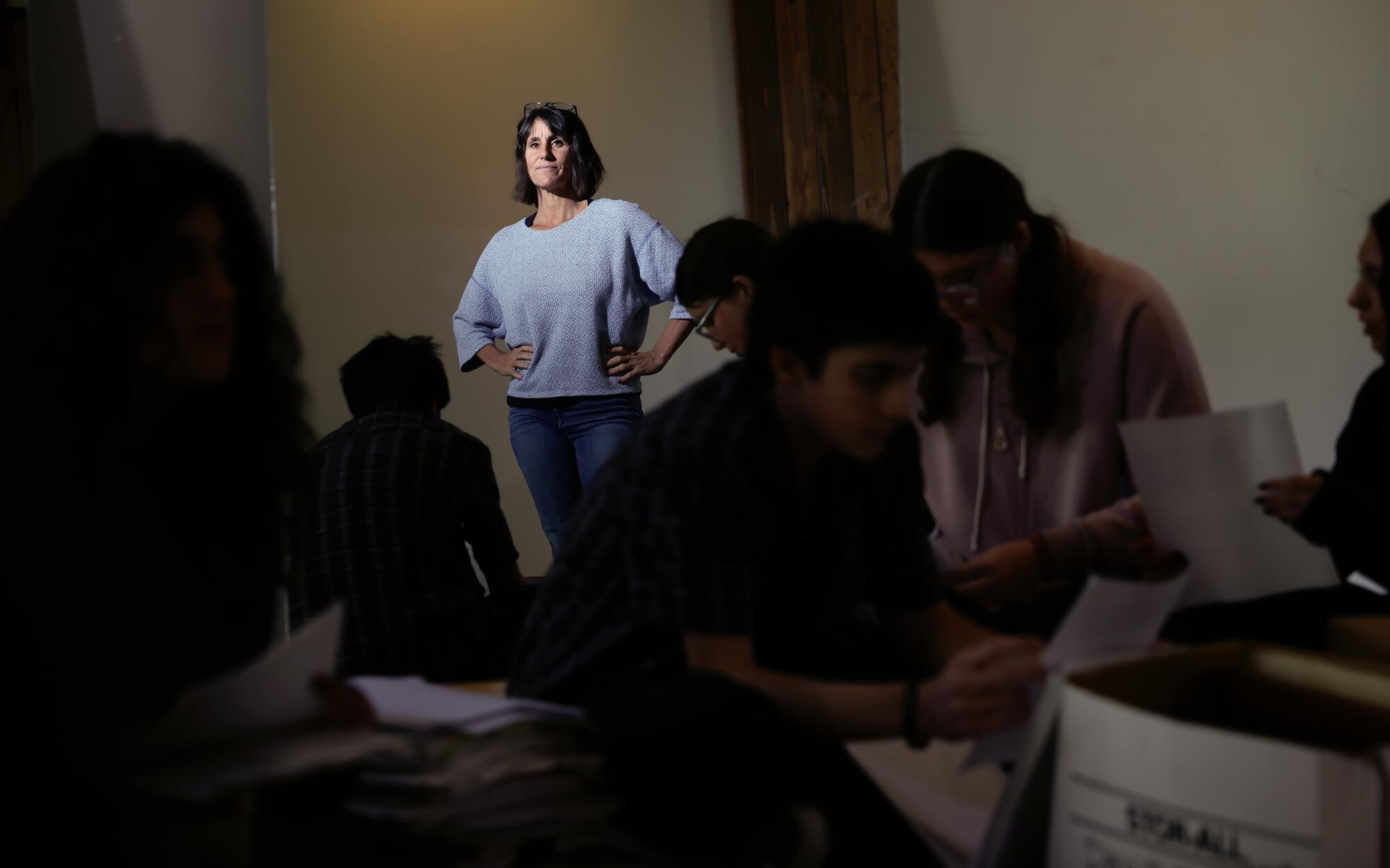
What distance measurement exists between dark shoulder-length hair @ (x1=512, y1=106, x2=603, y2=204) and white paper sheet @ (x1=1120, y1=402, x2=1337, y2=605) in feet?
7.36

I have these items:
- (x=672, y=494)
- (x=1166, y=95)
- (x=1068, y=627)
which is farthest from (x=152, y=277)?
(x=1166, y=95)

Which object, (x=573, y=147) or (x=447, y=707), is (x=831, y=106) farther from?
(x=447, y=707)

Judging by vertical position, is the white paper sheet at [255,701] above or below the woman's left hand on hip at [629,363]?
below

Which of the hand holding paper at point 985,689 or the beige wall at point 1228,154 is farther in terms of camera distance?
the beige wall at point 1228,154

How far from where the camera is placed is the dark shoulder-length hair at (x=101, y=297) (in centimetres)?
100

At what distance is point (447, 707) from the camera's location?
119 cm

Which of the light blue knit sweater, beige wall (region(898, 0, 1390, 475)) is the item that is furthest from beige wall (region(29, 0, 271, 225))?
beige wall (region(898, 0, 1390, 475))

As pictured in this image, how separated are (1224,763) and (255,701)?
2.35 ft

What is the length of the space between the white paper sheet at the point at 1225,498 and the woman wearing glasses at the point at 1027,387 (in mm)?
58

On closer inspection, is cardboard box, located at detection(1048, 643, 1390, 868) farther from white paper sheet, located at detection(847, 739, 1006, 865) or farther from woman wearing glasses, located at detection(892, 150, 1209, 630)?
woman wearing glasses, located at detection(892, 150, 1209, 630)

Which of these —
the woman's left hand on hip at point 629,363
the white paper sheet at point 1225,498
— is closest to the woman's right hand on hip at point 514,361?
the woman's left hand on hip at point 629,363

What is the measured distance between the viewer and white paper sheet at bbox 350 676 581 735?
111 centimetres

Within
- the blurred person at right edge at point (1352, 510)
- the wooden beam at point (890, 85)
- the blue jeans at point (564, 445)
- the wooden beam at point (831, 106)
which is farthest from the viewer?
the wooden beam at point (831, 106)

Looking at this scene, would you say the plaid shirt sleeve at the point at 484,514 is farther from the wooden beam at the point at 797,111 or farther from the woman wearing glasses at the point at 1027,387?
the wooden beam at the point at 797,111
